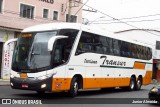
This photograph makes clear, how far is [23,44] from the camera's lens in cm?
1612

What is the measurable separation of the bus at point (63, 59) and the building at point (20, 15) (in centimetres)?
1159

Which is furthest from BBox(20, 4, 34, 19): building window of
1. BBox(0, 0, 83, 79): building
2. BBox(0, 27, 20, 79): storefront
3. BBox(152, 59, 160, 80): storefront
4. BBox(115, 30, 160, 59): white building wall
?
BBox(152, 59, 160, 80): storefront

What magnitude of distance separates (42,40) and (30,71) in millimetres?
1518

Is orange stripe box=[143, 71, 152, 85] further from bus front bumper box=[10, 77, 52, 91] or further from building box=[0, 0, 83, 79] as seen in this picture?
bus front bumper box=[10, 77, 52, 91]

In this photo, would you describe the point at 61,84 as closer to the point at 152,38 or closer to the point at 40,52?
the point at 40,52

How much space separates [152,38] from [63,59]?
147 feet

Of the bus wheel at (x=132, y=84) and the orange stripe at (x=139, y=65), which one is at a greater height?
the orange stripe at (x=139, y=65)

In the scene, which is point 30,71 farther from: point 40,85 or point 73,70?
point 73,70

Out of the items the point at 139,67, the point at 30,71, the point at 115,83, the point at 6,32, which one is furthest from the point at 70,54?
the point at 6,32

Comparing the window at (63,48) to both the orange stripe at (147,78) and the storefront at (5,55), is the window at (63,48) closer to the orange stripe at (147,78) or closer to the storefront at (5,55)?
the orange stripe at (147,78)

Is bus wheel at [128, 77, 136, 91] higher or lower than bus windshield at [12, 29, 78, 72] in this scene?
lower

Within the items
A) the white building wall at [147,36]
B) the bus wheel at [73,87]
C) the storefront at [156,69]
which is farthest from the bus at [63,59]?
the white building wall at [147,36]

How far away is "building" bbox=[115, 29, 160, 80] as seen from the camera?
56.9 metres

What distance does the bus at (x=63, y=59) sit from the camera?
1521 centimetres
